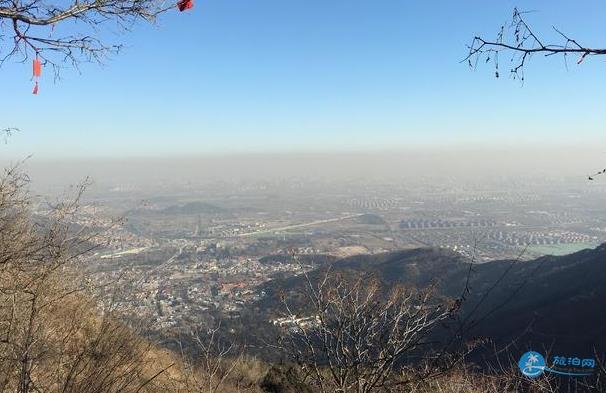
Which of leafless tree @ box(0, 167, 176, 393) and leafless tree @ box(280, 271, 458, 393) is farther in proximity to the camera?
leafless tree @ box(280, 271, 458, 393)

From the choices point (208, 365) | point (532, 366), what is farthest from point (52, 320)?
point (532, 366)

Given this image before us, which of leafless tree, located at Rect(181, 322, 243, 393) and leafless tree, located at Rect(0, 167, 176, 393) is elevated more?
leafless tree, located at Rect(0, 167, 176, 393)

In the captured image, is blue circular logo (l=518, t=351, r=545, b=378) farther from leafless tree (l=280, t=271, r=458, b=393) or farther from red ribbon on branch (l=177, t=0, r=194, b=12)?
red ribbon on branch (l=177, t=0, r=194, b=12)

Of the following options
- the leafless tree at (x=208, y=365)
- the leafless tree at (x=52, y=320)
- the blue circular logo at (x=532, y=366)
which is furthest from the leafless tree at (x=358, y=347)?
the blue circular logo at (x=532, y=366)

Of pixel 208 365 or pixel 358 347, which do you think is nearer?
pixel 358 347

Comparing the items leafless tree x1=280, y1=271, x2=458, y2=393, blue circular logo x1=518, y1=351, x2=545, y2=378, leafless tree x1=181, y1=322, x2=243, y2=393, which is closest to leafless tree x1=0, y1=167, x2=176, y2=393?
leafless tree x1=181, y1=322, x2=243, y2=393

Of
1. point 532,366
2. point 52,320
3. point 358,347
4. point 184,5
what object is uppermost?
point 184,5

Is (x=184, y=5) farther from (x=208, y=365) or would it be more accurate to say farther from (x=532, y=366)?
(x=532, y=366)

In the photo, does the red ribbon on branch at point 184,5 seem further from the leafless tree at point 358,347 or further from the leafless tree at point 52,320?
the leafless tree at point 358,347

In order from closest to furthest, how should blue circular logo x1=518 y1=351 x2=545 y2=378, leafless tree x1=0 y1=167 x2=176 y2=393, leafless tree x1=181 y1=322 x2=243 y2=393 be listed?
leafless tree x1=0 y1=167 x2=176 y2=393, leafless tree x1=181 y1=322 x2=243 y2=393, blue circular logo x1=518 y1=351 x2=545 y2=378

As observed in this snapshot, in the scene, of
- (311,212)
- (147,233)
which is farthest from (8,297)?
(311,212)

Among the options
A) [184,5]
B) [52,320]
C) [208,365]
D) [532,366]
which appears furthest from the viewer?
[532,366]
